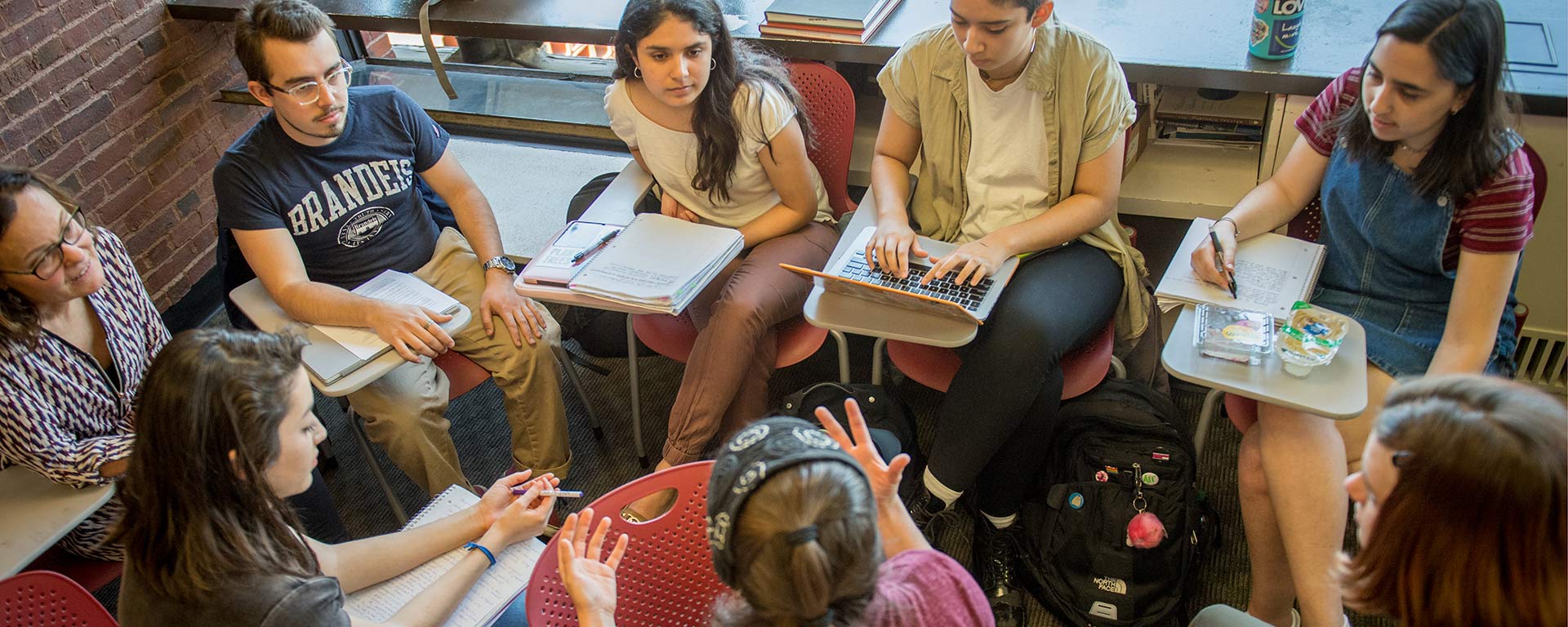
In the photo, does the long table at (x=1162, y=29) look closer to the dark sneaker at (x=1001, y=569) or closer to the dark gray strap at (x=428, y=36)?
the dark gray strap at (x=428, y=36)

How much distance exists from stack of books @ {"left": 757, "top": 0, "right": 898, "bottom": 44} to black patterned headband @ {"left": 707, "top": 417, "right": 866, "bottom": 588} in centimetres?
150

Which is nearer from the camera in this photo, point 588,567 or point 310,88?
point 588,567

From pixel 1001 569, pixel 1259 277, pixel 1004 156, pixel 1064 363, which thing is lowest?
pixel 1001 569

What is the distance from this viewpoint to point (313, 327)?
2.14 metres

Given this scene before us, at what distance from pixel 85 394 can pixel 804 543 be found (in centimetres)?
149

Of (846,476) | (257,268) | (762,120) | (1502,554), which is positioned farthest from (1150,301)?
(257,268)

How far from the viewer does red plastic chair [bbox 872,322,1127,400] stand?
2.09 m

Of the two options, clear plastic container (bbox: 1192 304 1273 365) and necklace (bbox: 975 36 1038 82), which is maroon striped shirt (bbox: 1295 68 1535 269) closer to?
clear plastic container (bbox: 1192 304 1273 365)

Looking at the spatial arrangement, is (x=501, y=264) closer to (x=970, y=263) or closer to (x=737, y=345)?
(x=737, y=345)

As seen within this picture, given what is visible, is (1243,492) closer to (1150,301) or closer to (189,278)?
(1150,301)

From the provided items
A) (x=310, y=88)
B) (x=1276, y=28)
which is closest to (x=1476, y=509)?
(x=1276, y=28)

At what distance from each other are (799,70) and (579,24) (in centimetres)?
62

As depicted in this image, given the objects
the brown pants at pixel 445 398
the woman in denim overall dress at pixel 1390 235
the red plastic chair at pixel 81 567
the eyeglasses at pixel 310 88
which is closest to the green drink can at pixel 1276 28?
the woman in denim overall dress at pixel 1390 235

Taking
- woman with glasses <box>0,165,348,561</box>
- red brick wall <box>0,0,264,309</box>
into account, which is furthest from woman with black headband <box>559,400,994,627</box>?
red brick wall <box>0,0,264,309</box>
